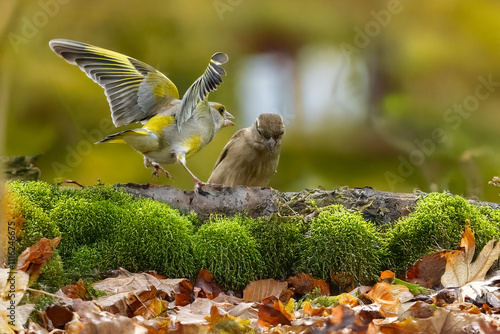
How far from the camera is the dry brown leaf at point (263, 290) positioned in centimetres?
266

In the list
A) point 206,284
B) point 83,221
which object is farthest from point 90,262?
point 206,284

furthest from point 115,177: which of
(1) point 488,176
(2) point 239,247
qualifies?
(1) point 488,176

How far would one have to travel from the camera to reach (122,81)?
3756 millimetres

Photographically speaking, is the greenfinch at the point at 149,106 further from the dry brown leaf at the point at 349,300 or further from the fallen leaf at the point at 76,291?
the dry brown leaf at the point at 349,300

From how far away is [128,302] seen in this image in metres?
2.20

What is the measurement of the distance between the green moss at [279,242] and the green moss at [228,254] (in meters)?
0.05

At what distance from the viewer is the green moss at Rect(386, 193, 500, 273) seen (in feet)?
10.1

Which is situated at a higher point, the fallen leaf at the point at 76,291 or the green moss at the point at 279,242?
the green moss at the point at 279,242

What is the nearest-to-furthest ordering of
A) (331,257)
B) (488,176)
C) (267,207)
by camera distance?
(331,257), (267,207), (488,176)

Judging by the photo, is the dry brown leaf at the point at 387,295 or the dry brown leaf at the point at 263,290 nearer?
the dry brown leaf at the point at 387,295

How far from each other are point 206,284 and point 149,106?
148cm

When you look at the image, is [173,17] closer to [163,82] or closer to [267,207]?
[163,82]

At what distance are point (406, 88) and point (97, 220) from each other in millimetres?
3156

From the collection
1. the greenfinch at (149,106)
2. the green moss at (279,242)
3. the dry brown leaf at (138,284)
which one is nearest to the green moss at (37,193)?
the greenfinch at (149,106)
